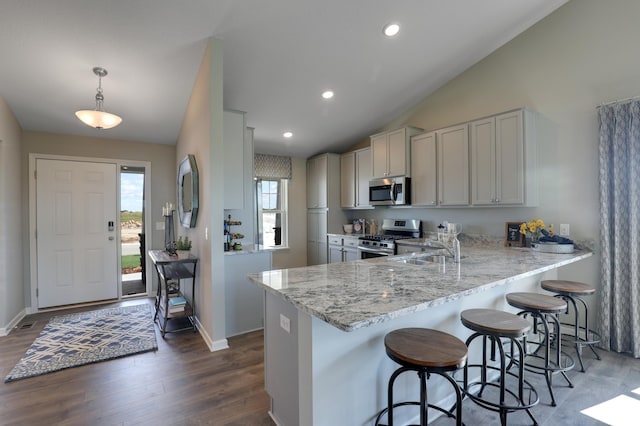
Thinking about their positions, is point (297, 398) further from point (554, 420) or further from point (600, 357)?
point (600, 357)

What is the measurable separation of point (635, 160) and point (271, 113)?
3890 mm

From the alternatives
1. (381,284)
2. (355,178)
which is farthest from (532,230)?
(355,178)

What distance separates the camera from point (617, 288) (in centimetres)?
278

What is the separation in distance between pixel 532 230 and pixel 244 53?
11.4 feet

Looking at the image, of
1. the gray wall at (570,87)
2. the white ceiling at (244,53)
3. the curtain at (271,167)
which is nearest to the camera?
the white ceiling at (244,53)

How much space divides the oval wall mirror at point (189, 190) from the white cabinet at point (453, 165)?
3001mm

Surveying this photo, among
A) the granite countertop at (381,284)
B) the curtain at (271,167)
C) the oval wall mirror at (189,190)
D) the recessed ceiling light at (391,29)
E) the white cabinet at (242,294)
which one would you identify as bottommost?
the white cabinet at (242,294)

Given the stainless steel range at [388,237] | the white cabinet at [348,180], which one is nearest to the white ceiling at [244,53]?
the white cabinet at [348,180]

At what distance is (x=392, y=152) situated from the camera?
4.46 metres

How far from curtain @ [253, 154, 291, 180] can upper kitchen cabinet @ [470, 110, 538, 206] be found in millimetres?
3248

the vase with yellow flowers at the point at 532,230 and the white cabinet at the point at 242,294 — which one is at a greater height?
the vase with yellow flowers at the point at 532,230

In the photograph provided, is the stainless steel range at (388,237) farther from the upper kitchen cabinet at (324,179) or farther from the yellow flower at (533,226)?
the yellow flower at (533,226)

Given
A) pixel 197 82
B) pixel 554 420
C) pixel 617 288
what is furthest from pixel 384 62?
pixel 554 420

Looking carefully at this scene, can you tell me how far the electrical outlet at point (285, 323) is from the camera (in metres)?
1.61
